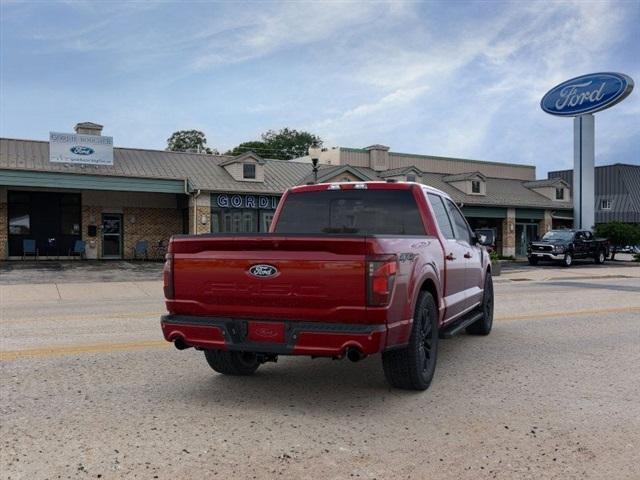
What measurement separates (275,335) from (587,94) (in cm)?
3621

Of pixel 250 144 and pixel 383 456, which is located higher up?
pixel 250 144

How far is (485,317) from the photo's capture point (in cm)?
Result: 845

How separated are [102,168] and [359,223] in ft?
80.6

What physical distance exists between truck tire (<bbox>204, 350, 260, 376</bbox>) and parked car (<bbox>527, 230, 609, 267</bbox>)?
26828 millimetres

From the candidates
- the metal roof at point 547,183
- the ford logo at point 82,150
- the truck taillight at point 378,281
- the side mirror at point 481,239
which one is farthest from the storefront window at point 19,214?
the metal roof at point 547,183

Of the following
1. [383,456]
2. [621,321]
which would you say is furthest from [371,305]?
[621,321]

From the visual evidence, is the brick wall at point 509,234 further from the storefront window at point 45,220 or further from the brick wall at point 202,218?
the storefront window at point 45,220

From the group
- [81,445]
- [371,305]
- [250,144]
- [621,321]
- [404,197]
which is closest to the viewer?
[81,445]

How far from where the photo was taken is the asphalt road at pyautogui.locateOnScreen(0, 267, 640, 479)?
150 inches

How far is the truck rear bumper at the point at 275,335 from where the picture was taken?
4516 millimetres

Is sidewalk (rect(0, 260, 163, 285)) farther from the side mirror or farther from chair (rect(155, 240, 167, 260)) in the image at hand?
the side mirror

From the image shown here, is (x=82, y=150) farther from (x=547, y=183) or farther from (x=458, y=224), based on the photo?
(x=547, y=183)

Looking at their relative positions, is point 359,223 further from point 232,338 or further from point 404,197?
point 232,338

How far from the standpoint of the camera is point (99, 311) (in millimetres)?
11188
